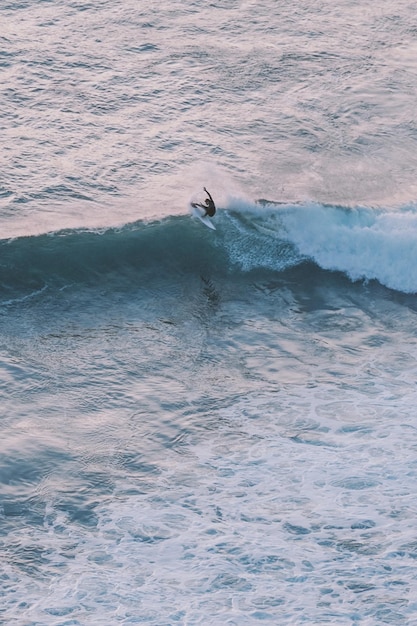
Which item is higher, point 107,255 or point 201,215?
point 201,215

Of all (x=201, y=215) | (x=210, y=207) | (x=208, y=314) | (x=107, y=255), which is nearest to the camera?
(x=208, y=314)

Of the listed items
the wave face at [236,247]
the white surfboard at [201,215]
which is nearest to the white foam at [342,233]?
the wave face at [236,247]

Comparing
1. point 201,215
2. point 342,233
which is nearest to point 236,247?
point 201,215

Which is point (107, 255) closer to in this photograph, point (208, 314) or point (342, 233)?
point (208, 314)

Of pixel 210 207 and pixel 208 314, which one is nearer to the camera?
pixel 208 314

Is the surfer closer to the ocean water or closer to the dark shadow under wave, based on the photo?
the dark shadow under wave

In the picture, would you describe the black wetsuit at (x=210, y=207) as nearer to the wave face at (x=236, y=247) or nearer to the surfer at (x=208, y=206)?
the surfer at (x=208, y=206)

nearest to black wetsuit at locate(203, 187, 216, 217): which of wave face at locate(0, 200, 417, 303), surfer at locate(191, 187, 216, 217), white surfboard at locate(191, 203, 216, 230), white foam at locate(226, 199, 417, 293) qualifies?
surfer at locate(191, 187, 216, 217)
